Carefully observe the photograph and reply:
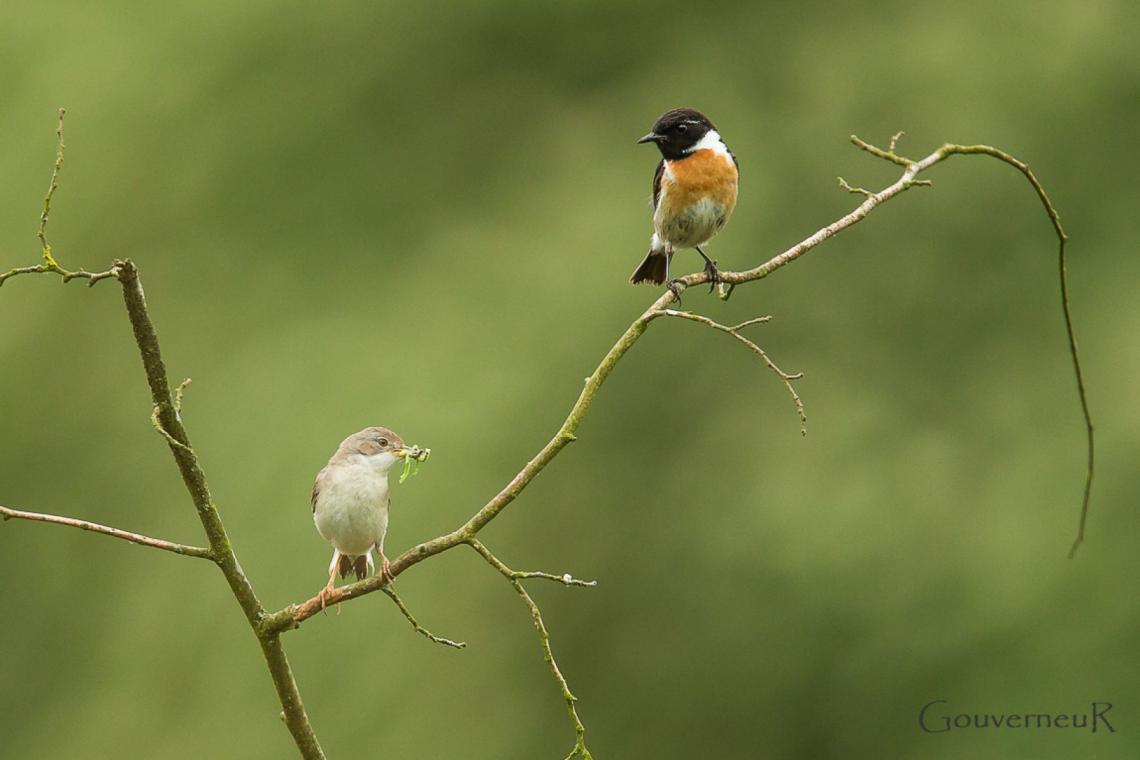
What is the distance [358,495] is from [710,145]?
2.08 m

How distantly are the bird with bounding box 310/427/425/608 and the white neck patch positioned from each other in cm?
178

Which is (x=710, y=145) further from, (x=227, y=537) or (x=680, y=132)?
(x=227, y=537)

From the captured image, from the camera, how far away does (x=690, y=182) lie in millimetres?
5387

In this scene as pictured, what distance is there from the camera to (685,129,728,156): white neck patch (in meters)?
5.54

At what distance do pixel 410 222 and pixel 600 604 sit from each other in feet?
15.1

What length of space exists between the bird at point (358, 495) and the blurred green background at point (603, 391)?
5776 mm

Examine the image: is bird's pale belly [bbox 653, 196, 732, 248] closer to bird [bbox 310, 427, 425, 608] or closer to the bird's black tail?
the bird's black tail

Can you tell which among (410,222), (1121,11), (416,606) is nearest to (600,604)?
(416,606)

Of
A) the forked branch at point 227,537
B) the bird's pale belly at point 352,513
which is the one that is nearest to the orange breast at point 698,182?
the bird's pale belly at point 352,513

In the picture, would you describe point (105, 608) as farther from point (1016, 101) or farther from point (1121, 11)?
point (1121, 11)

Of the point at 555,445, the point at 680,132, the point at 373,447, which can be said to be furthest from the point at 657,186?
the point at 555,445

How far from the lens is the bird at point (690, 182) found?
541 centimetres

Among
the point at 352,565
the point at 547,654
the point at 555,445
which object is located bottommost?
the point at 547,654

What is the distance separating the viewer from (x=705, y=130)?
562 centimetres
